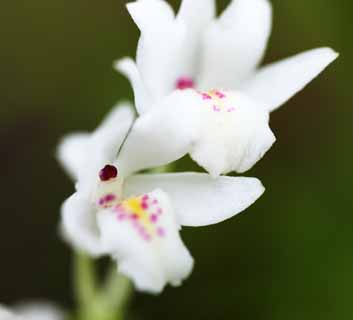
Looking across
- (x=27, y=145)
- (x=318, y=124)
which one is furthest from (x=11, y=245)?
(x=318, y=124)

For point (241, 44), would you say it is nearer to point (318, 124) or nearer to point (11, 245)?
point (318, 124)

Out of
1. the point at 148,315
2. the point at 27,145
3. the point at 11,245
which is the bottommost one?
the point at 148,315

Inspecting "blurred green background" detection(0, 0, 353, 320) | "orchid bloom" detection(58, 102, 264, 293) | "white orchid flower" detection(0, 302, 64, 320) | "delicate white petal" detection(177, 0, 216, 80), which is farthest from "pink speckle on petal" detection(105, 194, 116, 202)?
"blurred green background" detection(0, 0, 353, 320)

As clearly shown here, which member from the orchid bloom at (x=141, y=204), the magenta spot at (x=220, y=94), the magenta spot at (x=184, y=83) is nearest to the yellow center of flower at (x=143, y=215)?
the orchid bloom at (x=141, y=204)

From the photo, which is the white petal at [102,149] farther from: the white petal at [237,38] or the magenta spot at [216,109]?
the white petal at [237,38]

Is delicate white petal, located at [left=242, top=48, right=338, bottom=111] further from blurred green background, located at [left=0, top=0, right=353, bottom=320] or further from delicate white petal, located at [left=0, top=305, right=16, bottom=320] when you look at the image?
blurred green background, located at [left=0, top=0, right=353, bottom=320]

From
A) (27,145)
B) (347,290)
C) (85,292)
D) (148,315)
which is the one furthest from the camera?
(27,145)

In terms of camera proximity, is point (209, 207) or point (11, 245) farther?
point (11, 245)
